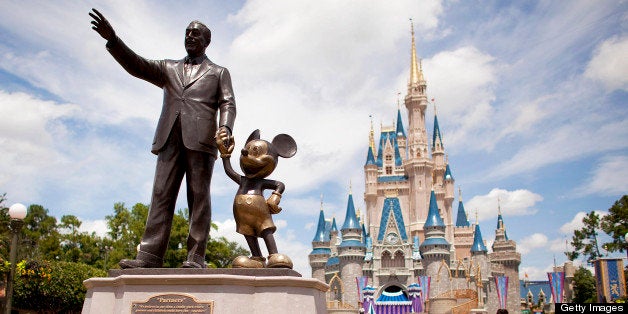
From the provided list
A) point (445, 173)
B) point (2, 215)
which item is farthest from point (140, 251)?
point (445, 173)

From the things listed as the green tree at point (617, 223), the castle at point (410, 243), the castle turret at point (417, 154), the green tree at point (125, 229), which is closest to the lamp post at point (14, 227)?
the green tree at point (125, 229)

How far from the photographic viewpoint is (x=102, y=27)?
5.21 meters

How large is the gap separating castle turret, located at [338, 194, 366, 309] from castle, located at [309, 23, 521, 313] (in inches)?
3.9

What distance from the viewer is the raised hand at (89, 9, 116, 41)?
16.9ft

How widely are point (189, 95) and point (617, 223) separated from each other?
31.7 metres

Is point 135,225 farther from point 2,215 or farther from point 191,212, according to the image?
point 191,212

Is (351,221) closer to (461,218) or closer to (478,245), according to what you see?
(478,245)

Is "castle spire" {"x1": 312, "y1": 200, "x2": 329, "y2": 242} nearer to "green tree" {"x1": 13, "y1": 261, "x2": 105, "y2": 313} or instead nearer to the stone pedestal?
"green tree" {"x1": 13, "y1": 261, "x2": 105, "y2": 313}

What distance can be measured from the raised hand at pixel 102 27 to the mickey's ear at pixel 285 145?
1.96 meters

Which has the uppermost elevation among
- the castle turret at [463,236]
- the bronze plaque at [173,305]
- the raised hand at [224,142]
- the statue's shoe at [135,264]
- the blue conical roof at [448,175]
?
the blue conical roof at [448,175]

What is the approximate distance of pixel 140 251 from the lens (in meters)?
5.14

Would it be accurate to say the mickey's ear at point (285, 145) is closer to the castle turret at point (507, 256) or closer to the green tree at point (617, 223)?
the green tree at point (617, 223)

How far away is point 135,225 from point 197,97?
21.8m

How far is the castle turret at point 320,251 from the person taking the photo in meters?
59.9
